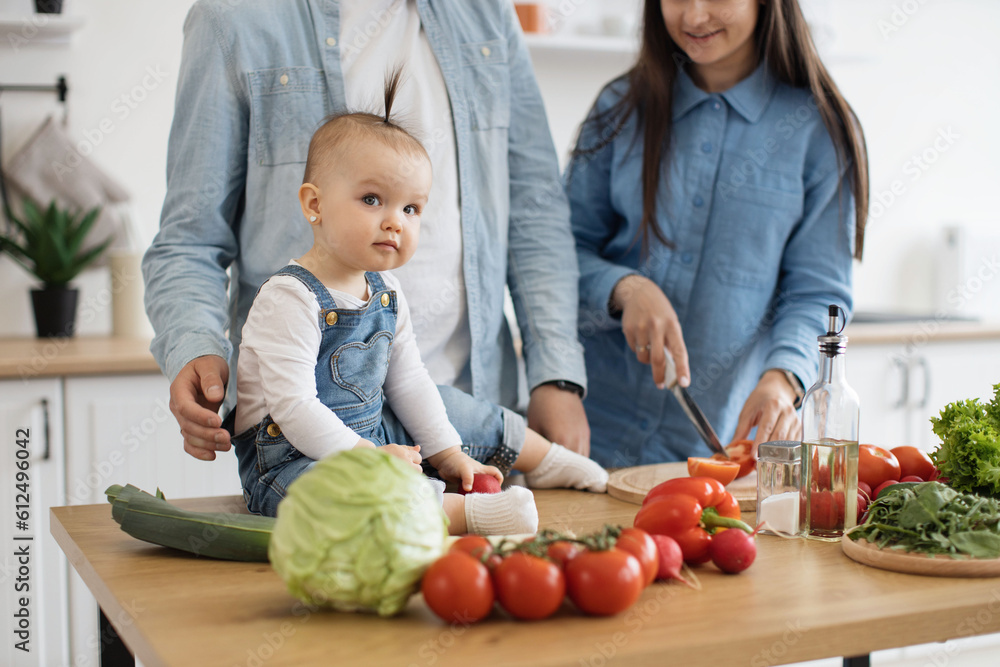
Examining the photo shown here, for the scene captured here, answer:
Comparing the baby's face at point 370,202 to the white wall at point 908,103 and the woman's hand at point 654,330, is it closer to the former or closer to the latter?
the woman's hand at point 654,330

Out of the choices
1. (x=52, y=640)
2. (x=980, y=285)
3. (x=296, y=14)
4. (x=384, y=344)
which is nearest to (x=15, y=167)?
(x=52, y=640)

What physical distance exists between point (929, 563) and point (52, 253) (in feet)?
7.33

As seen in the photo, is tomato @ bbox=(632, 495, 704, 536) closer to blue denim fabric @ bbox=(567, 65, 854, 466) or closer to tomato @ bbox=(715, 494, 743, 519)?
tomato @ bbox=(715, 494, 743, 519)

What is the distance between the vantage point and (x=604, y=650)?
2.21 ft

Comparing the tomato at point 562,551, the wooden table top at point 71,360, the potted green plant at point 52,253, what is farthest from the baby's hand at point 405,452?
the potted green plant at point 52,253

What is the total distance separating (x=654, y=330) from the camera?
53.8 inches

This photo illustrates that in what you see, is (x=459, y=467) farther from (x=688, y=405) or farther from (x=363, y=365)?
(x=688, y=405)

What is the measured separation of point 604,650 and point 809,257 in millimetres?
1031

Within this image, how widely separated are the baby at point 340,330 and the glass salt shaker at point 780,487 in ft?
0.85

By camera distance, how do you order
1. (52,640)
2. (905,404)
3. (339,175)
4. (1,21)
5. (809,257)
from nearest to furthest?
(339,175)
(809,257)
(52,640)
(1,21)
(905,404)

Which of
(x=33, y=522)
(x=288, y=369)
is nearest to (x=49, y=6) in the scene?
(x=33, y=522)

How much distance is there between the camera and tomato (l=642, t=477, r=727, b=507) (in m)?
0.94

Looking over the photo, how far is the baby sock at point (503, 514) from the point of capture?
38.2 inches

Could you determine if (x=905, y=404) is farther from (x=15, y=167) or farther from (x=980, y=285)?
(x=15, y=167)
